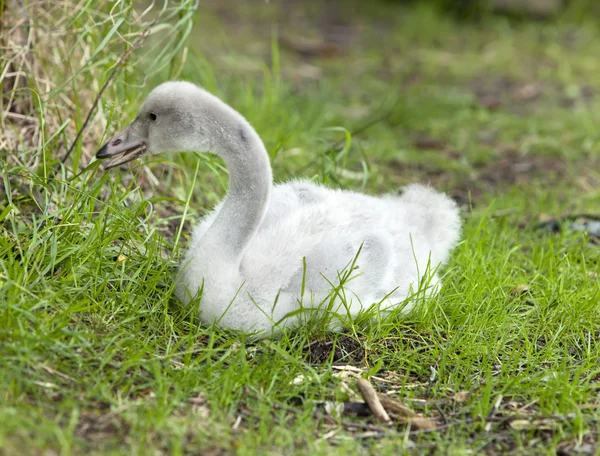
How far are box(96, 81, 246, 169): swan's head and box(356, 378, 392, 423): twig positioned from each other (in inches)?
41.0

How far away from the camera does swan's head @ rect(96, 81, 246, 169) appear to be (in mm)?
3182

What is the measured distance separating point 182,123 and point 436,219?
1.35 meters

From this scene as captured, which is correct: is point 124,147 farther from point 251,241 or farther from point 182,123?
point 251,241

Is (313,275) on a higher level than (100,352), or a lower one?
higher

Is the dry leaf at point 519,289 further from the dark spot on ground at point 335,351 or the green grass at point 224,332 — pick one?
the dark spot on ground at point 335,351

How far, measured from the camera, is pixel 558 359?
11.1 feet

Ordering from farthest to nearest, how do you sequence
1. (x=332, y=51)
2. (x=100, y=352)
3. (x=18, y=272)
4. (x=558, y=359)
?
(x=332, y=51) < (x=558, y=359) < (x=18, y=272) < (x=100, y=352)

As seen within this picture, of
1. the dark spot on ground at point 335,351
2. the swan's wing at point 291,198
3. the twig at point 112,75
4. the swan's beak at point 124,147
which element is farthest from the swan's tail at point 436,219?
the twig at point 112,75

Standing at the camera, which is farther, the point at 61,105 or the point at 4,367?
the point at 61,105

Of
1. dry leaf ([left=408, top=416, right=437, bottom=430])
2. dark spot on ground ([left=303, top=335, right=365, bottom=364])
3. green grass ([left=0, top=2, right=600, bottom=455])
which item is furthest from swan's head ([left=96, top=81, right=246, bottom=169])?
dry leaf ([left=408, top=416, right=437, bottom=430])

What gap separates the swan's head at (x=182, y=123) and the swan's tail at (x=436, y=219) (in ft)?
3.57

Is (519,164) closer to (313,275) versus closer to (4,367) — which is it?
(313,275)

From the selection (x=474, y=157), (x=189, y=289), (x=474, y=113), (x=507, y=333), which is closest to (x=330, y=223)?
(x=189, y=289)

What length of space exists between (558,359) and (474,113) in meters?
3.96
